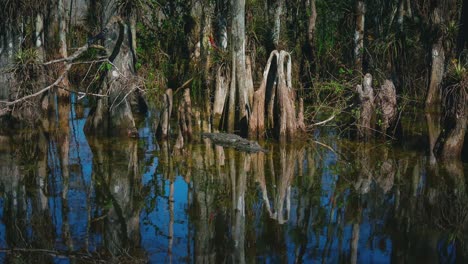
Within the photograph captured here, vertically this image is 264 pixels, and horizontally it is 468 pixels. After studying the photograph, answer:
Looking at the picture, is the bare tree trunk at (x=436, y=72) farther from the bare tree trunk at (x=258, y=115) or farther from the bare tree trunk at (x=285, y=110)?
the bare tree trunk at (x=258, y=115)

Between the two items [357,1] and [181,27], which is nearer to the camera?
[357,1]

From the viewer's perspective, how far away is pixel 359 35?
20156 mm

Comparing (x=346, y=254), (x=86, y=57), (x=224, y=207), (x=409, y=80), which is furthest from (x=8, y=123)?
(x=409, y=80)

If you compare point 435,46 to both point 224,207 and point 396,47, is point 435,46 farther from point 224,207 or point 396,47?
point 224,207

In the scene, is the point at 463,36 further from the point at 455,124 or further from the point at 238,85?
the point at 238,85

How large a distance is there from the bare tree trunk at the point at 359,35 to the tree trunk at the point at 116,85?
307 inches

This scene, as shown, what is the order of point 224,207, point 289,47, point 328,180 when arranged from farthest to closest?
point 289,47, point 328,180, point 224,207

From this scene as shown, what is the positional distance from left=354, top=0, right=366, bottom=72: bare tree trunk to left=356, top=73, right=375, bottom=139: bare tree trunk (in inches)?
233

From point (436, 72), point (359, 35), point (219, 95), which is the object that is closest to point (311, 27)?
point (359, 35)

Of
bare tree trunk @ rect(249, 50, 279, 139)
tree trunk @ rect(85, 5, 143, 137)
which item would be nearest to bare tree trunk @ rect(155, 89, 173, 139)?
tree trunk @ rect(85, 5, 143, 137)

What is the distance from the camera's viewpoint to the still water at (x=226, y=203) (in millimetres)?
7453

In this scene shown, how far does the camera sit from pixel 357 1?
20094 mm

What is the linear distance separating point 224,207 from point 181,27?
15660 mm

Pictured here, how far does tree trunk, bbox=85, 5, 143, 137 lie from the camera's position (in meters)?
14.4
